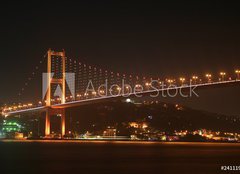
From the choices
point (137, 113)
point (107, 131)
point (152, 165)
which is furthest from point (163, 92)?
point (137, 113)

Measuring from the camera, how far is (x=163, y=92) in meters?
48.1

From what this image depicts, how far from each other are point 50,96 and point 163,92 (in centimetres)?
1166

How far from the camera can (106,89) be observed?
53781 mm

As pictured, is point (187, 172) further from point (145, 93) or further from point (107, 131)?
point (107, 131)

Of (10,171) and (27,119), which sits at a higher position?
(27,119)

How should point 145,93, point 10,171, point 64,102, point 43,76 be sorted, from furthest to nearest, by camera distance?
point 43,76
point 64,102
point 145,93
point 10,171

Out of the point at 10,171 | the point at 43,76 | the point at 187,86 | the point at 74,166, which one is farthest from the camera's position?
the point at 43,76

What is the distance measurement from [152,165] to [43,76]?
35.3m

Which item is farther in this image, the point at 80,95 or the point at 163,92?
the point at 80,95

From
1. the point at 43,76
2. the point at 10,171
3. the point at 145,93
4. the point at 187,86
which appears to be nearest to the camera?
the point at 10,171

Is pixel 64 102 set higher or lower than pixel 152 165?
higher

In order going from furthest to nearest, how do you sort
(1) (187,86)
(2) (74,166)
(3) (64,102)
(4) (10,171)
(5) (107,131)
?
1. (5) (107,131)
2. (3) (64,102)
3. (1) (187,86)
4. (2) (74,166)
5. (4) (10,171)

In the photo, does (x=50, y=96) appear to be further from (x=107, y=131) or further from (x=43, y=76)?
(x=107, y=131)

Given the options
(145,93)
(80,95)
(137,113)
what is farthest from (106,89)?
(137,113)
